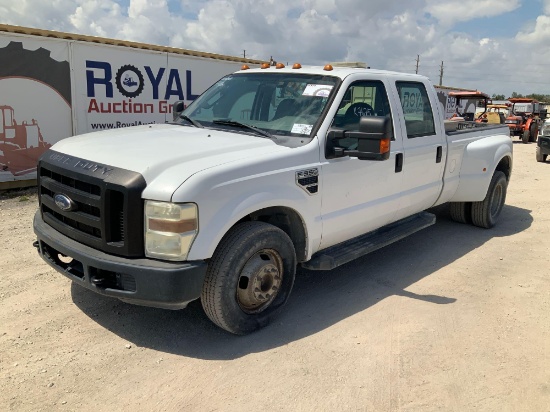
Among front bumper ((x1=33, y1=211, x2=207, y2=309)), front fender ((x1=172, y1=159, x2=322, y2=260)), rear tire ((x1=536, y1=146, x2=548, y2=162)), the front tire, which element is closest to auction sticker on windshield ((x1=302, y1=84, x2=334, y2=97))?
front fender ((x1=172, y1=159, x2=322, y2=260))

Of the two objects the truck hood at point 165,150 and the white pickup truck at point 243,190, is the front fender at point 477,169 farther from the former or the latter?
the truck hood at point 165,150

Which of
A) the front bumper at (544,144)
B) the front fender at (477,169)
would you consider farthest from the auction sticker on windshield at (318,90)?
the front bumper at (544,144)

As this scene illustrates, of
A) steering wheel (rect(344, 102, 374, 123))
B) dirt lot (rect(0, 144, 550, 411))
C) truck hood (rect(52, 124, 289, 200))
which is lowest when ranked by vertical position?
dirt lot (rect(0, 144, 550, 411))

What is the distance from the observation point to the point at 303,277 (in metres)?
4.73

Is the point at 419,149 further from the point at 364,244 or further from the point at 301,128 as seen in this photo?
the point at 301,128

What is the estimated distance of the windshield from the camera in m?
3.95

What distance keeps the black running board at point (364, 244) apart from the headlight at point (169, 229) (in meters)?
1.32

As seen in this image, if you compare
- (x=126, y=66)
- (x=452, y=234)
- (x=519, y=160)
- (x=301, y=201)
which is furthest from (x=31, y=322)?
(x=519, y=160)

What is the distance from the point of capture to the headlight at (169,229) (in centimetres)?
292

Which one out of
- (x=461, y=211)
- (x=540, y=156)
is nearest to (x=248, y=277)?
(x=461, y=211)

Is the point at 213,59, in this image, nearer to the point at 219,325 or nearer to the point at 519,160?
the point at 219,325

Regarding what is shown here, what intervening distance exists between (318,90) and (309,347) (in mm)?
2080

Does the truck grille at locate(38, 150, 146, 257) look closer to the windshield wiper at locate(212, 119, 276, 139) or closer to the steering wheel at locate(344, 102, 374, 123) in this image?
the windshield wiper at locate(212, 119, 276, 139)

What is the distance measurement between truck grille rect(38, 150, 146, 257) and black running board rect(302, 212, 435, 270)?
61.2 inches
